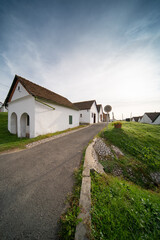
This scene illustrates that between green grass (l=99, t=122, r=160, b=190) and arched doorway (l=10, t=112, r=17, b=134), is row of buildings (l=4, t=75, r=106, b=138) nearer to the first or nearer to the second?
arched doorway (l=10, t=112, r=17, b=134)

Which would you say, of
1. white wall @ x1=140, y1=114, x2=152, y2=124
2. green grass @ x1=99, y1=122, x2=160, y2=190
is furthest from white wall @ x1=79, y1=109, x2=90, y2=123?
white wall @ x1=140, y1=114, x2=152, y2=124

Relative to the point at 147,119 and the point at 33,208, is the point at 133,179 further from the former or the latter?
the point at 147,119

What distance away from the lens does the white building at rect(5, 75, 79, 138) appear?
26.3ft

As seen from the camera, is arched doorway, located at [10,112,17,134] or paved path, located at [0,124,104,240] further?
arched doorway, located at [10,112,17,134]

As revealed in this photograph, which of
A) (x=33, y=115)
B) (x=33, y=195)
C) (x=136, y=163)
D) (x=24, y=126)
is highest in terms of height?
(x=33, y=115)

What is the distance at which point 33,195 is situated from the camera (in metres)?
2.18

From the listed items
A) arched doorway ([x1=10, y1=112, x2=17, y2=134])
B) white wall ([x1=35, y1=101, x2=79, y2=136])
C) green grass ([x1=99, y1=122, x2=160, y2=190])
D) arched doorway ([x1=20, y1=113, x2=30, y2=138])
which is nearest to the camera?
green grass ([x1=99, y1=122, x2=160, y2=190])

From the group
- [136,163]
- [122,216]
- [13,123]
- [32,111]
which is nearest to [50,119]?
[32,111]

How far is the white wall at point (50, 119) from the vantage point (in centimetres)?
813

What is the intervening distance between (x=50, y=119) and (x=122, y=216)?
9.09 meters

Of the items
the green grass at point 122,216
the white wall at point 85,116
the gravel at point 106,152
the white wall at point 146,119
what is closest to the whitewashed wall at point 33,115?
the gravel at point 106,152

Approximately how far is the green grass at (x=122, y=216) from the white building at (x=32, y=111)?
7.66 m

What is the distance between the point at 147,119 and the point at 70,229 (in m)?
44.7

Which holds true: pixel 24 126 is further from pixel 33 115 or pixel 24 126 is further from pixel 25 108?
pixel 33 115
